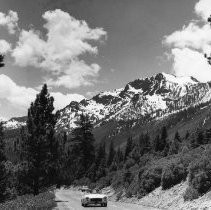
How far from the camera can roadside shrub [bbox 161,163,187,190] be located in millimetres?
34562

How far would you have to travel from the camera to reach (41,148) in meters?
38.6

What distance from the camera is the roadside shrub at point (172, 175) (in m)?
34.6

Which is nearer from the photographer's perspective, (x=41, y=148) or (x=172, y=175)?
(x=172, y=175)

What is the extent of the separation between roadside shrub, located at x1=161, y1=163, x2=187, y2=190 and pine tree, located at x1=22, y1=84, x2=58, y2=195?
10283mm

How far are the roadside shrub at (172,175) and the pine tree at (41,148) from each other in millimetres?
10283

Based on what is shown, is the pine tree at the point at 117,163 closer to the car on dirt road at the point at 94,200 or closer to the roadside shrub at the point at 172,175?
the roadside shrub at the point at 172,175

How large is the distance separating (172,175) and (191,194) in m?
6.71

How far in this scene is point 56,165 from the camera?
39.7 m

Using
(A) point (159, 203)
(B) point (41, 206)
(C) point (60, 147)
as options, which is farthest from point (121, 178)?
(B) point (41, 206)

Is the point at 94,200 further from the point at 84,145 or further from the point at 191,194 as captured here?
the point at 84,145

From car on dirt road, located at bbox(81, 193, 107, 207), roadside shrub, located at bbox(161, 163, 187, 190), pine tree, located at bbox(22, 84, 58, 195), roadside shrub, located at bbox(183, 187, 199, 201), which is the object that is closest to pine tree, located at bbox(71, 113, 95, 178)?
pine tree, located at bbox(22, 84, 58, 195)

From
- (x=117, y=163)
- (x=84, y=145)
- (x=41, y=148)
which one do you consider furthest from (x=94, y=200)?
(x=117, y=163)

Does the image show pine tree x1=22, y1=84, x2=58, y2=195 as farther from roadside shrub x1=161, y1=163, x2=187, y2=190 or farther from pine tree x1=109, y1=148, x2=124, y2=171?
pine tree x1=109, y1=148, x2=124, y2=171

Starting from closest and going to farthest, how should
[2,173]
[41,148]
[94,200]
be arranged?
1. [94,200]
2. [41,148]
3. [2,173]
